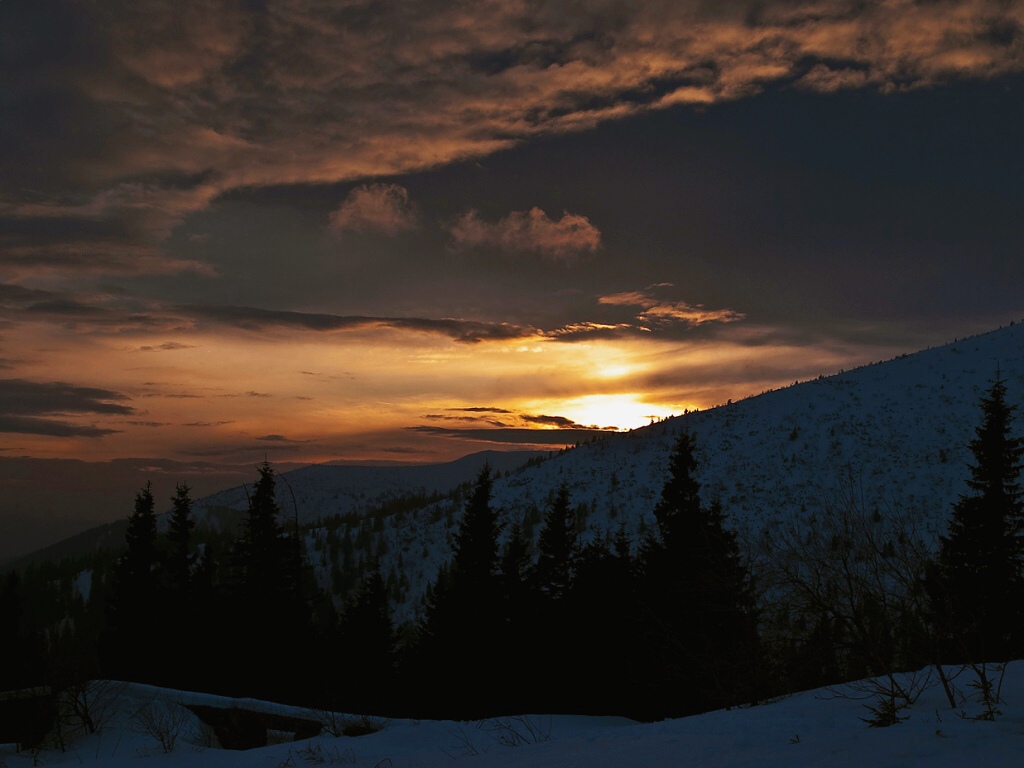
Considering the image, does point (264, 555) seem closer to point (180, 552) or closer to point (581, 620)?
point (180, 552)

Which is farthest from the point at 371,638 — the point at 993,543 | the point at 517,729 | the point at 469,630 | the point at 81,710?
the point at 993,543

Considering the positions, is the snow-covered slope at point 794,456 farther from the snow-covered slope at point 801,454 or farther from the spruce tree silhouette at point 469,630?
the spruce tree silhouette at point 469,630

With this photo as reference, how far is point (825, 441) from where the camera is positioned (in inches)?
3110

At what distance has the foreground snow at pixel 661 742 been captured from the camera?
6.45m

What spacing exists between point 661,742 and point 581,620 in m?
22.1

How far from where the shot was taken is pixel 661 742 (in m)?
8.26

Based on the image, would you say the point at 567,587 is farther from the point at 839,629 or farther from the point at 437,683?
the point at 839,629

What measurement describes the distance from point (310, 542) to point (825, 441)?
78979mm

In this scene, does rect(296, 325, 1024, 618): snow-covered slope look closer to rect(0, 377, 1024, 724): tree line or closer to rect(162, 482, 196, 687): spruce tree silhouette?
rect(0, 377, 1024, 724): tree line

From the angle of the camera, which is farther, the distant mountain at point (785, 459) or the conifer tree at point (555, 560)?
the distant mountain at point (785, 459)

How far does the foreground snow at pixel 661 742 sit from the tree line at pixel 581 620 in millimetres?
772

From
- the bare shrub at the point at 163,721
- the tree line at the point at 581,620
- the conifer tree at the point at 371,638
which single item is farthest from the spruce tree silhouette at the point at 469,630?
the bare shrub at the point at 163,721

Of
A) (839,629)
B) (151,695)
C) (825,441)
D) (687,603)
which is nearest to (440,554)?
(825,441)

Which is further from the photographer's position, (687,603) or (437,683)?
(437,683)
